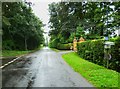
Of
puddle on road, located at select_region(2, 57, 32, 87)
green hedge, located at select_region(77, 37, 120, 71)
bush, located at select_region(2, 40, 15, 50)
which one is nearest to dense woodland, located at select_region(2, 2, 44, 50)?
bush, located at select_region(2, 40, 15, 50)

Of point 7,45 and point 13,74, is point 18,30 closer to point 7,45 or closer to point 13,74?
point 7,45

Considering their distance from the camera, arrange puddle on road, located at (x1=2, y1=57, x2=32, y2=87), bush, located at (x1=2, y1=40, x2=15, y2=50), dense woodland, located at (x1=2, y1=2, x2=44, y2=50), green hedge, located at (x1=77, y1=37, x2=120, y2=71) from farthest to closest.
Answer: bush, located at (x1=2, y1=40, x2=15, y2=50)
dense woodland, located at (x1=2, y1=2, x2=44, y2=50)
green hedge, located at (x1=77, y1=37, x2=120, y2=71)
puddle on road, located at (x1=2, y1=57, x2=32, y2=87)

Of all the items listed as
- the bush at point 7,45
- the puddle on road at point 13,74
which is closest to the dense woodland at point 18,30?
the bush at point 7,45

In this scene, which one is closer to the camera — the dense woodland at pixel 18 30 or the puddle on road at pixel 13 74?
the puddle on road at pixel 13 74

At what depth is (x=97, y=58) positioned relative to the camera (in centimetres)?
2030

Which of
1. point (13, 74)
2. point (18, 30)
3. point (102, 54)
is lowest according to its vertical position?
point (13, 74)

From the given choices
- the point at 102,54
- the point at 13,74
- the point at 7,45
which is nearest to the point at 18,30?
the point at 7,45

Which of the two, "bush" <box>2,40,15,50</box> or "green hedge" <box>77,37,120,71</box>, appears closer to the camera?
"green hedge" <box>77,37,120,71</box>

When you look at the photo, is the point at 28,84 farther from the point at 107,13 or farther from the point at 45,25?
the point at 45,25

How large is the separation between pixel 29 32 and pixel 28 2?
1963 centimetres

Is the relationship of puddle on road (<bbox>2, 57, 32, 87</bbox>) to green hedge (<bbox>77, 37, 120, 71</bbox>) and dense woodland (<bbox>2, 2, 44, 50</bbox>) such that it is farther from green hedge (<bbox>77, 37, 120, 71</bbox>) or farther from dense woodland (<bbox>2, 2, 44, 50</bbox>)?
dense woodland (<bbox>2, 2, 44, 50</bbox>)

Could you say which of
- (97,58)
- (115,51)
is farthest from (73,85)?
(97,58)

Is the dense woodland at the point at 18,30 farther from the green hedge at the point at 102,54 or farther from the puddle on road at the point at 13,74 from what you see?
the puddle on road at the point at 13,74

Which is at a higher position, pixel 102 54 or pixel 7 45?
pixel 7 45
